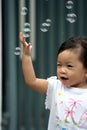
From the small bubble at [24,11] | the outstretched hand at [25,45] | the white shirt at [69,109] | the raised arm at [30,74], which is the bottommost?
the white shirt at [69,109]

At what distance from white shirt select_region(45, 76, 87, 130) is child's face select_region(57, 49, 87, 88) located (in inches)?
1.9

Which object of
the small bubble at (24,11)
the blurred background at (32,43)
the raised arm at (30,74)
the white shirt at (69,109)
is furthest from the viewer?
the blurred background at (32,43)

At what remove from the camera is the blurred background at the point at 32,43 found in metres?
3.12

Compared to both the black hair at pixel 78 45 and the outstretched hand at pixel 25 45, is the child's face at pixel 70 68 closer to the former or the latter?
the black hair at pixel 78 45

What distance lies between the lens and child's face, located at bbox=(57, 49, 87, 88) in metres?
1.66

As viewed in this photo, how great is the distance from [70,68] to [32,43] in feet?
4.94

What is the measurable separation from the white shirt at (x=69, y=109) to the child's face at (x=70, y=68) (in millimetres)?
47

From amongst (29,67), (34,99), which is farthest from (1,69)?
(29,67)

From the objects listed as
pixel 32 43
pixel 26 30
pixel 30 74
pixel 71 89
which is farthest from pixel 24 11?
pixel 71 89

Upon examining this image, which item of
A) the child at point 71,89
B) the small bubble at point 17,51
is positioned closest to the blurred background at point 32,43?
the small bubble at point 17,51

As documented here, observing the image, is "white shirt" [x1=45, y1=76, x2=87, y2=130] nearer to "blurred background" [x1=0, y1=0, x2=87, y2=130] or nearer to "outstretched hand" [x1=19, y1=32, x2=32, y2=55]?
"outstretched hand" [x1=19, y1=32, x2=32, y2=55]

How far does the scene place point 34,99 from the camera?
128 inches

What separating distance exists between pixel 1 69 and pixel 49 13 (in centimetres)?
59

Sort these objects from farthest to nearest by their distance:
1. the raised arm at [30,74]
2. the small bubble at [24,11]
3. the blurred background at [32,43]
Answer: the blurred background at [32,43] → the small bubble at [24,11] → the raised arm at [30,74]
